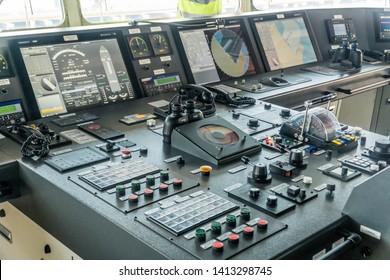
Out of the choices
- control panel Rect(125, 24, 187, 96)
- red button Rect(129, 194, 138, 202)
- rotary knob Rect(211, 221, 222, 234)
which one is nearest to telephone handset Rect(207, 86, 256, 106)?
control panel Rect(125, 24, 187, 96)

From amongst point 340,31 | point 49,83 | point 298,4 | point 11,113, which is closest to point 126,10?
point 49,83

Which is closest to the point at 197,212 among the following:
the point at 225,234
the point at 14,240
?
the point at 225,234

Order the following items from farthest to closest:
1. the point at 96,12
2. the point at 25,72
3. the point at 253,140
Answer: the point at 96,12 → the point at 25,72 → the point at 253,140

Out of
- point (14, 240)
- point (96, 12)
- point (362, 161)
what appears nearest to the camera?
point (362, 161)

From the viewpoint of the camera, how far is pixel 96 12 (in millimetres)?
3146

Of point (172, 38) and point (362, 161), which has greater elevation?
point (172, 38)

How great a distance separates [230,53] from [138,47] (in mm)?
701

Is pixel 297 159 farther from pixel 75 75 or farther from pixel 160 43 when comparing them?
pixel 160 43

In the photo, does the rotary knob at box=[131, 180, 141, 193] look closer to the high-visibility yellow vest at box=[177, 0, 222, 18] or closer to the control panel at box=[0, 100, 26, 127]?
the control panel at box=[0, 100, 26, 127]

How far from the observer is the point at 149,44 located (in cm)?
281

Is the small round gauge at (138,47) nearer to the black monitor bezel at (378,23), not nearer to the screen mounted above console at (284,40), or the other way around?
the screen mounted above console at (284,40)

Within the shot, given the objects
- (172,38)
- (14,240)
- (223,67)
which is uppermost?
(172,38)
